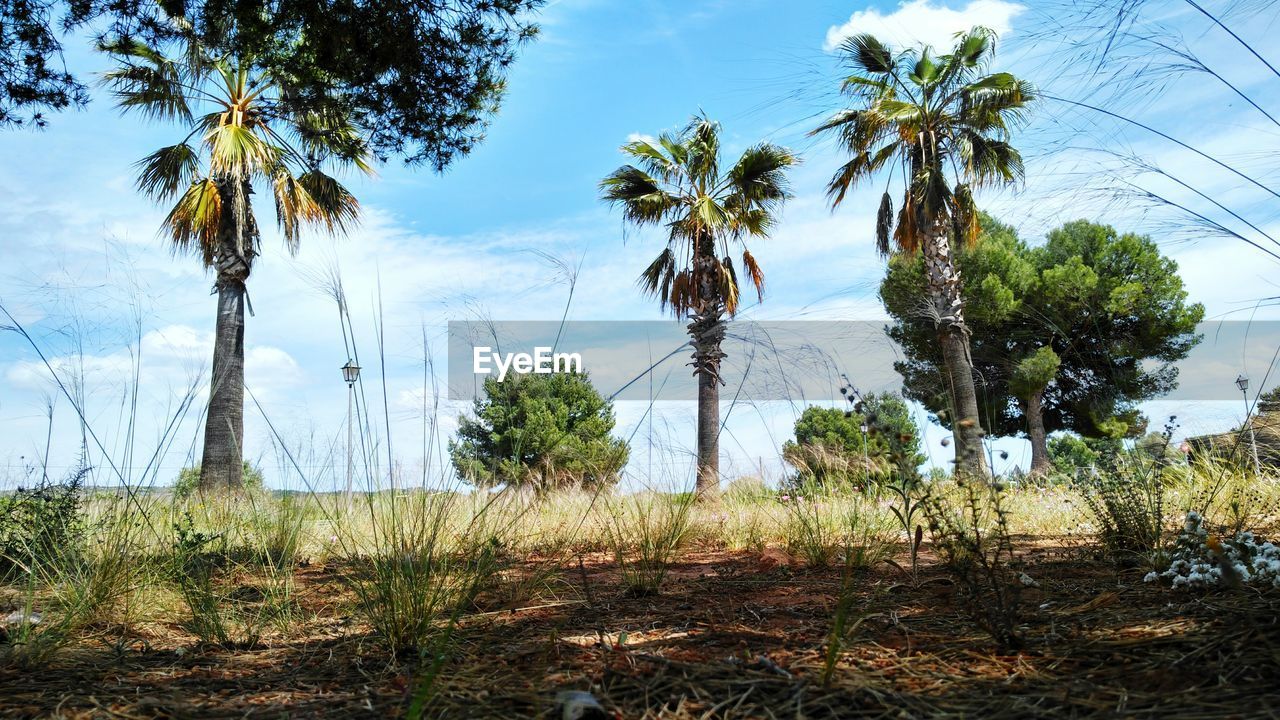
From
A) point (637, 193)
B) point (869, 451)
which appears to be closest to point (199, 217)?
point (637, 193)

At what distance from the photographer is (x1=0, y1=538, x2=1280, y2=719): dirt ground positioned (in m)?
1.55

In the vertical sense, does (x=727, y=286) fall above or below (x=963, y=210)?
below

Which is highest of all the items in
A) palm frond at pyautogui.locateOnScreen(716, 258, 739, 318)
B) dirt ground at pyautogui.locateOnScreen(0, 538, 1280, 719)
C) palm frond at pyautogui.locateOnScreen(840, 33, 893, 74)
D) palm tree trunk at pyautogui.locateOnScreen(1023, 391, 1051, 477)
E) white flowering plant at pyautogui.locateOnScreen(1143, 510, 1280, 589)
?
palm frond at pyautogui.locateOnScreen(840, 33, 893, 74)

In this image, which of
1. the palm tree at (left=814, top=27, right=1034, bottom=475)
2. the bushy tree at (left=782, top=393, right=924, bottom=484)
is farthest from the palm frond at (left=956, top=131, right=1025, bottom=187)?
the bushy tree at (left=782, top=393, right=924, bottom=484)

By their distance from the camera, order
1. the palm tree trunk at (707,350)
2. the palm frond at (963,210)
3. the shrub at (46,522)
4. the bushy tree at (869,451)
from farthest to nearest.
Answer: the palm frond at (963,210) → the palm tree trunk at (707,350) → the shrub at (46,522) → the bushy tree at (869,451)

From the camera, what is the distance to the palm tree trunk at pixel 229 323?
10.5 metres

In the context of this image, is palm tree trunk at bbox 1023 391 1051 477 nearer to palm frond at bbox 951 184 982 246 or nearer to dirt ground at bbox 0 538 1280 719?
palm frond at bbox 951 184 982 246

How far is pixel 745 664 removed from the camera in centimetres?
182

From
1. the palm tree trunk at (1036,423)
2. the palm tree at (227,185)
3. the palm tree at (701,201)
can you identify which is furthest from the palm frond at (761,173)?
the palm tree trunk at (1036,423)

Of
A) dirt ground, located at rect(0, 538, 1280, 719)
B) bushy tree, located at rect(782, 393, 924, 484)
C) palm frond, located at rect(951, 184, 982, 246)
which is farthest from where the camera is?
palm frond, located at rect(951, 184, 982, 246)

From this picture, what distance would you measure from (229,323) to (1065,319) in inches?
860

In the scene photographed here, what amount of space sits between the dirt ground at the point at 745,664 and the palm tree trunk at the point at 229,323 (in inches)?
341

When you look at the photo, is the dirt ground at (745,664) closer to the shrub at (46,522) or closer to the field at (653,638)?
the field at (653,638)

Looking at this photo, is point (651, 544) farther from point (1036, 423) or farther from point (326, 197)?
point (1036, 423)
